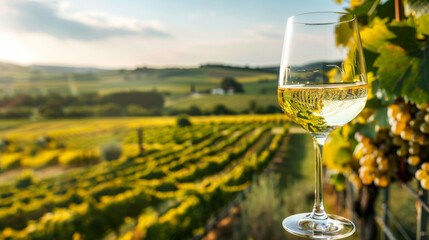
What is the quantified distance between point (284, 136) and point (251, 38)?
165 centimetres

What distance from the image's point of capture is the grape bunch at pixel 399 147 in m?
0.35

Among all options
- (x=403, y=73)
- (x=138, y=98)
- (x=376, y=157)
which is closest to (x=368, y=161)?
(x=376, y=157)

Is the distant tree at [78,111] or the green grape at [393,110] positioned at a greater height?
the green grape at [393,110]

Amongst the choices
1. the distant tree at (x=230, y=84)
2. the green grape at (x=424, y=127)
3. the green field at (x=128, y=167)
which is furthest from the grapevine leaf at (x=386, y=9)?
the distant tree at (x=230, y=84)

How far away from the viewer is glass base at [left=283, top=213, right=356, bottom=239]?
25 centimetres

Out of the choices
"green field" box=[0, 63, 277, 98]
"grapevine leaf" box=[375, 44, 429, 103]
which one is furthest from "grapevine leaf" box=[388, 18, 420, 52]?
"green field" box=[0, 63, 277, 98]

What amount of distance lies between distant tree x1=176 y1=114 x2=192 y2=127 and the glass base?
524 cm

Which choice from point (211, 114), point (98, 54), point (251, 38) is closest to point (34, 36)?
point (98, 54)

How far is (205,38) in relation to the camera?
550cm

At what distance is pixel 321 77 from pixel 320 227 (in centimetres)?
11

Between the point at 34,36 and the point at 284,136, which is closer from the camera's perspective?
the point at 34,36

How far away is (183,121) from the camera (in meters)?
5.57

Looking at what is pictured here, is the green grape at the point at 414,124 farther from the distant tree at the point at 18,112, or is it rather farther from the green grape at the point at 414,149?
the distant tree at the point at 18,112

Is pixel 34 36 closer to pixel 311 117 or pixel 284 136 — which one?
pixel 284 136
